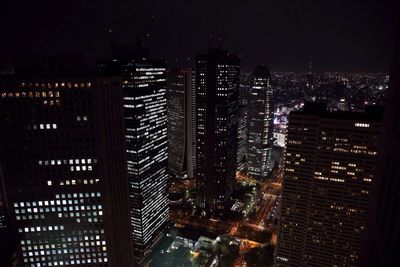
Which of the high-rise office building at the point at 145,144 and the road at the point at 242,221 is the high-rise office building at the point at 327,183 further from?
the high-rise office building at the point at 145,144

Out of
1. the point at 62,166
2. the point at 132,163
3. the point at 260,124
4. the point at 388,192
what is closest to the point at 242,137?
the point at 260,124

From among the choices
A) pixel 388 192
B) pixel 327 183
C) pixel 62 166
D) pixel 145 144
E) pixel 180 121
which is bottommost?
pixel 327 183

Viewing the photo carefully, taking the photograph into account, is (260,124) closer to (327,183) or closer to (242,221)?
(242,221)

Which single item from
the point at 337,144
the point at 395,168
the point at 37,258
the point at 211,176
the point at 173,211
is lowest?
the point at 173,211

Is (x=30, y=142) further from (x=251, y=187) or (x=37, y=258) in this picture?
(x=251, y=187)

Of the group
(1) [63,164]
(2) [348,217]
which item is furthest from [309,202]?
(1) [63,164]

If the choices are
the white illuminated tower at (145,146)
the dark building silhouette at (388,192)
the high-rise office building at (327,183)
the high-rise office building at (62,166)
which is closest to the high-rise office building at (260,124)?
the white illuminated tower at (145,146)
